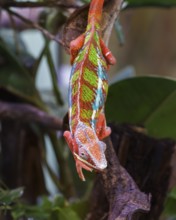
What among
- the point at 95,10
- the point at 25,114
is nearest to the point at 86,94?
the point at 95,10

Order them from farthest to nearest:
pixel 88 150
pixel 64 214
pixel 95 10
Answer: pixel 64 214, pixel 95 10, pixel 88 150

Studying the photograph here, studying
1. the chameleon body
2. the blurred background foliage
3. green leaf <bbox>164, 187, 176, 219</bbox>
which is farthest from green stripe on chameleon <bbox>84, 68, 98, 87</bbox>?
green leaf <bbox>164, 187, 176, 219</bbox>

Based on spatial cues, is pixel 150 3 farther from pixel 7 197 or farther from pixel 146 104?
pixel 7 197

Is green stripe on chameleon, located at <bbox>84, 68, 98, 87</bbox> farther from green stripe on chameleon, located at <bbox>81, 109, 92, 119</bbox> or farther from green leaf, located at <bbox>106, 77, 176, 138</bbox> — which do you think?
green leaf, located at <bbox>106, 77, 176, 138</bbox>

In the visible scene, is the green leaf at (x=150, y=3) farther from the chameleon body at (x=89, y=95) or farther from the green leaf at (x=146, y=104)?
the chameleon body at (x=89, y=95)

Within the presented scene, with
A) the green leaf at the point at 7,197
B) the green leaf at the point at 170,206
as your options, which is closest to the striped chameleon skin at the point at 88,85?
the green leaf at the point at 7,197
